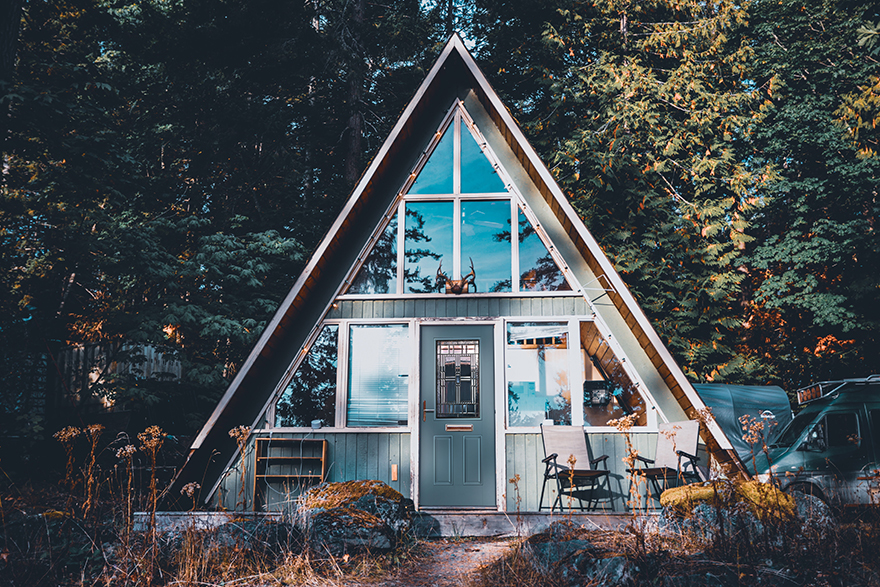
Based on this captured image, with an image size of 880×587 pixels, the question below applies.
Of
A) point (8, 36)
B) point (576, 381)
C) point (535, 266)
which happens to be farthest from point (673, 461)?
point (8, 36)

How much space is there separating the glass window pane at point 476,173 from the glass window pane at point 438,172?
20cm

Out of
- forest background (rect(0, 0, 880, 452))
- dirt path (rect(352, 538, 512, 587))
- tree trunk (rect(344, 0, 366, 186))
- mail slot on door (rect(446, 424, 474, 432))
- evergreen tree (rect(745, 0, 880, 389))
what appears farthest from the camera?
tree trunk (rect(344, 0, 366, 186))

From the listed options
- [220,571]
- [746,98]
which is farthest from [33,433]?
[746,98]

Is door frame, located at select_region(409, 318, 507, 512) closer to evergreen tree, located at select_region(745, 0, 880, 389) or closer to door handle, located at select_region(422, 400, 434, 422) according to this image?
door handle, located at select_region(422, 400, 434, 422)

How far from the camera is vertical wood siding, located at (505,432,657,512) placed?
726 centimetres

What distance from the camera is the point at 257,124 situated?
13.9 meters

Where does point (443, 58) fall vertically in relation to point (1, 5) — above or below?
below

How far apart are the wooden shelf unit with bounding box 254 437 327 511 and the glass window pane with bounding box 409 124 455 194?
3.79 metres

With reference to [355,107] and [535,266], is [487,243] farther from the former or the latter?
[355,107]

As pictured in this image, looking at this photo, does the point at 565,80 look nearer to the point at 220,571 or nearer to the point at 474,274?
the point at 474,274

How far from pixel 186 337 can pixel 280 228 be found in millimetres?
3582

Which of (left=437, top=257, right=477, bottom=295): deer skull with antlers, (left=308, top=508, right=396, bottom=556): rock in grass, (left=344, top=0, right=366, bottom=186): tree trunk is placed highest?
(left=344, top=0, right=366, bottom=186): tree trunk

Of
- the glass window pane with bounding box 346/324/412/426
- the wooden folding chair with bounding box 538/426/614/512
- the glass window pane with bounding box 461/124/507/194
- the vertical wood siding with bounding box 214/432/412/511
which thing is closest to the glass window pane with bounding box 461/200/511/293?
the glass window pane with bounding box 461/124/507/194

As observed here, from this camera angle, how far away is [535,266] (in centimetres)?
797
